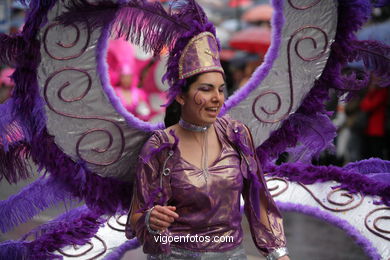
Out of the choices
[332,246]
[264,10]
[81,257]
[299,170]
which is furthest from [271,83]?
[264,10]

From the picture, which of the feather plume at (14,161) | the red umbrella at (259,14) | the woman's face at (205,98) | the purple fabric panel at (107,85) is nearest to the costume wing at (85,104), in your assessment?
the purple fabric panel at (107,85)

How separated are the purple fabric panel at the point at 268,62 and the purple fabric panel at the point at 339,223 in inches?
27.5

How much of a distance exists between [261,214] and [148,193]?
0.46 metres

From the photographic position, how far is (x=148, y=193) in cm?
224

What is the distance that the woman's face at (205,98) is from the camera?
2230 mm

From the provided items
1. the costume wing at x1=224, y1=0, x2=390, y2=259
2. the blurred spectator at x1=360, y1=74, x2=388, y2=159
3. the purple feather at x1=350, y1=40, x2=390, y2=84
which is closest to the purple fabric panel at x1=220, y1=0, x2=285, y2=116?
the costume wing at x1=224, y1=0, x2=390, y2=259

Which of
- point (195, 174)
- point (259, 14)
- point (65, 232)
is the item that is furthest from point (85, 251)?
point (259, 14)

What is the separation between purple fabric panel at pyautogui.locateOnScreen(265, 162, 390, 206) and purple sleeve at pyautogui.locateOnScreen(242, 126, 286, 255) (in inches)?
37.3

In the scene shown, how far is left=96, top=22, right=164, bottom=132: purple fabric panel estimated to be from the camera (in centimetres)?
243

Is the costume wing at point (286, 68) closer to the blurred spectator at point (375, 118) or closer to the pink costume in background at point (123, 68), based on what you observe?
the pink costume in background at point (123, 68)

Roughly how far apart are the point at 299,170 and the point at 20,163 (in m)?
1.57

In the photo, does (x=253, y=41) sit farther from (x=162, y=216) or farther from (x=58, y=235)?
(x=162, y=216)

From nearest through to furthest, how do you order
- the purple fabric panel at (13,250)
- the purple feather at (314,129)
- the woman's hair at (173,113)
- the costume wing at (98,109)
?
the costume wing at (98,109) < the woman's hair at (173,113) < the purple fabric panel at (13,250) < the purple feather at (314,129)

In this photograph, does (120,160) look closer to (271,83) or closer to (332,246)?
(271,83)
